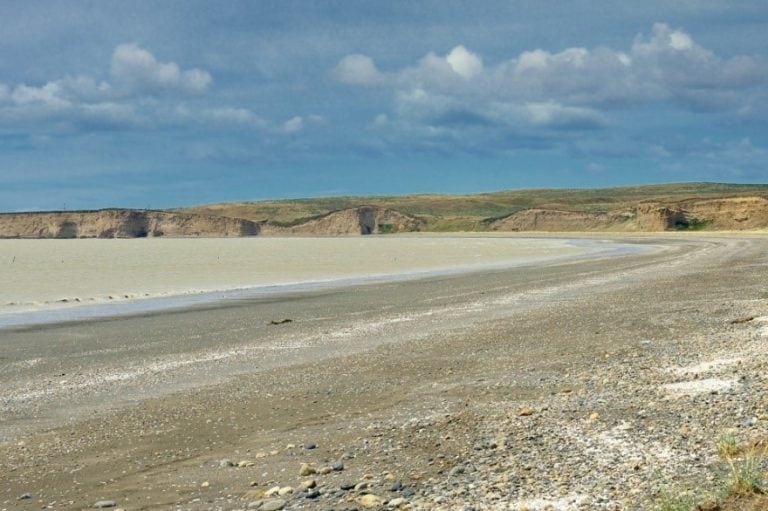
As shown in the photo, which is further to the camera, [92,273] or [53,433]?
[92,273]

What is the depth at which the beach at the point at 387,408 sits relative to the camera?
22.1 ft

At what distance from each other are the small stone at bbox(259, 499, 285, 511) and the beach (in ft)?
0.08

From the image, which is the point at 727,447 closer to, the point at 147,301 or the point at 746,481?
the point at 746,481

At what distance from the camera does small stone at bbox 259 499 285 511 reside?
6.45 meters

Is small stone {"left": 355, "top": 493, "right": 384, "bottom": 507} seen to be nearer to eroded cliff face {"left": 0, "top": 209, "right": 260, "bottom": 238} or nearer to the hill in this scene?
the hill

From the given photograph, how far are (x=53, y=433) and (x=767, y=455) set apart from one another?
7.42 m

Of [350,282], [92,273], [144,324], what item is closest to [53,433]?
[144,324]

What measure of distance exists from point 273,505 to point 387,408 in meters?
3.51

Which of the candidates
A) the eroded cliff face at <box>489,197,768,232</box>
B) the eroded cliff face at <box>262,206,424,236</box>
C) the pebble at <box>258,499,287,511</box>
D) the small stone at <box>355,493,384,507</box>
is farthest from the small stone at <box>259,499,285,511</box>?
the eroded cliff face at <box>262,206,424,236</box>

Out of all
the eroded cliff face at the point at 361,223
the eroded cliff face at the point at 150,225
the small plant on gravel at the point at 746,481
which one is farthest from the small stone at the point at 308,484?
the eroded cliff face at the point at 150,225

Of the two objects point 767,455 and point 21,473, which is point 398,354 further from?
point 767,455

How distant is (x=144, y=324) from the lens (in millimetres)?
20547

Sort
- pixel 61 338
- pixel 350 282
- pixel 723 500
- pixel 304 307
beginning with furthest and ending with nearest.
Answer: pixel 350 282, pixel 304 307, pixel 61 338, pixel 723 500

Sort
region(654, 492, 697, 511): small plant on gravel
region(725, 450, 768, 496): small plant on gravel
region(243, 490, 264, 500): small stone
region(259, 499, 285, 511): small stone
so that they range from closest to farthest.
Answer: region(654, 492, 697, 511): small plant on gravel < region(725, 450, 768, 496): small plant on gravel < region(259, 499, 285, 511): small stone < region(243, 490, 264, 500): small stone
